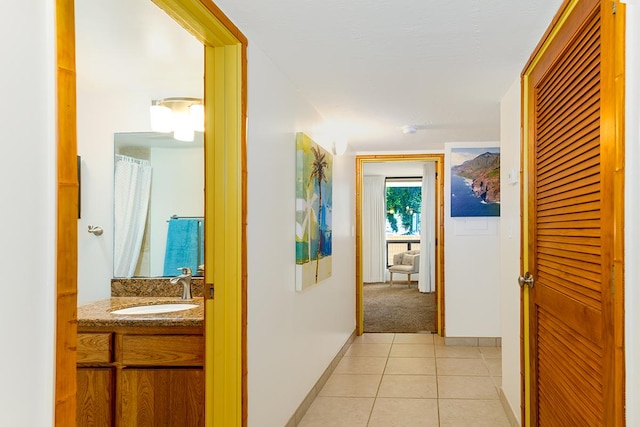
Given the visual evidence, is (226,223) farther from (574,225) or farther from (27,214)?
(574,225)

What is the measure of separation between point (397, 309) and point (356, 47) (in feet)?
17.8

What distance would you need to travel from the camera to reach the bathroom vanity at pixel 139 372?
2.36 meters

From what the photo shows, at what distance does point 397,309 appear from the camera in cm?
743

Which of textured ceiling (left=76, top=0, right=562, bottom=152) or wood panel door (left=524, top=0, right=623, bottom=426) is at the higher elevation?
textured ceiling (left=76, top=0, right=562, bottom=152)

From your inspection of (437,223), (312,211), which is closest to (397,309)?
(437,223)

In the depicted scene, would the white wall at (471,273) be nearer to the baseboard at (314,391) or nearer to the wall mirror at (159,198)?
the baseboard at (314,391)

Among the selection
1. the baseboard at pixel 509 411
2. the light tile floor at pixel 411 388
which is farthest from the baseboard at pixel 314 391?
the baseboard at pixel 509 411

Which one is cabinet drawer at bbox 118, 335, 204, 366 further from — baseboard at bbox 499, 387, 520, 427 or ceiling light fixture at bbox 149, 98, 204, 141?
baseboard at bbox 499, 387, 520, 427

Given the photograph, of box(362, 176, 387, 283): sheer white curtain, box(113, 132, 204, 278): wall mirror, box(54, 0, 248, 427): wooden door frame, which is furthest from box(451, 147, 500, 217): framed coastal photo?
box(362, 176, 387, 283): sheer white curtain

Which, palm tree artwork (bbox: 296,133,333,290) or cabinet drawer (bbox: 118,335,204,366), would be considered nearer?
cabinet drawer (bbox: 118,335,204,366)

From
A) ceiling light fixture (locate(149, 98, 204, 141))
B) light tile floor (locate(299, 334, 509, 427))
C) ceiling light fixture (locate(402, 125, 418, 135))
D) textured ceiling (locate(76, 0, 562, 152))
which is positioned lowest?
light tile floor (locate(299, 334, 509, 427))

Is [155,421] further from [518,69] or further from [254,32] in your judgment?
[518,69]

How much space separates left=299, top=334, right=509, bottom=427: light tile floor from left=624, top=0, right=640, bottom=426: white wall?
2072mm

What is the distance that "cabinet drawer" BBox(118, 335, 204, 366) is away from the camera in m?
2.37
